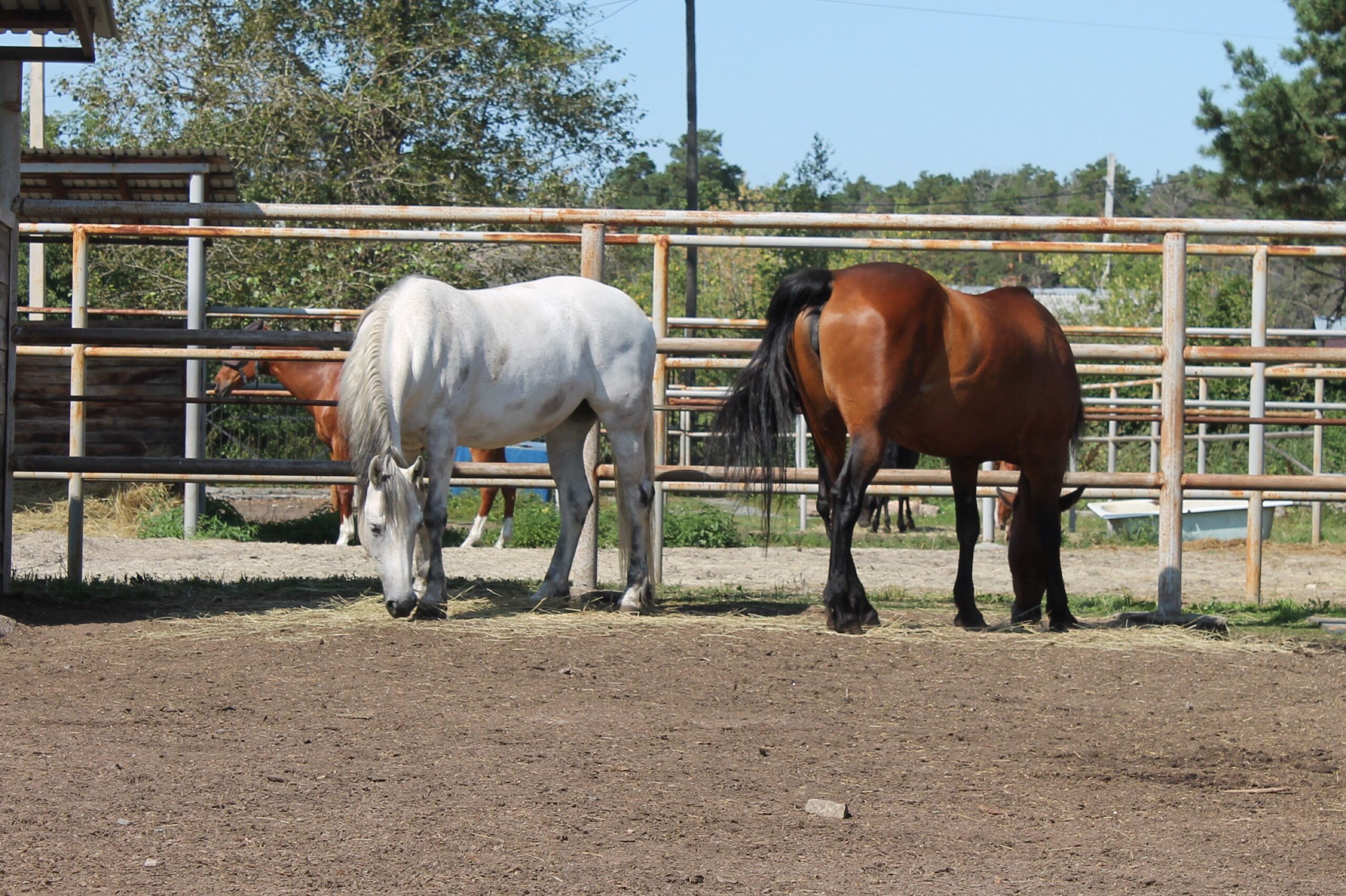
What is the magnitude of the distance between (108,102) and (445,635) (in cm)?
1706

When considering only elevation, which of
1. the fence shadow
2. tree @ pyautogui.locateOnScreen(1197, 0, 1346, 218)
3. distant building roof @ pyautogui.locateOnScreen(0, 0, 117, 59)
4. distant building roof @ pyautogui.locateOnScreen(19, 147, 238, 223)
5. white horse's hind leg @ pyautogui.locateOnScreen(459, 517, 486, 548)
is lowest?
white horse's hind leg @ pyautogui.locateOnScreen(459, 517, 486, 548)

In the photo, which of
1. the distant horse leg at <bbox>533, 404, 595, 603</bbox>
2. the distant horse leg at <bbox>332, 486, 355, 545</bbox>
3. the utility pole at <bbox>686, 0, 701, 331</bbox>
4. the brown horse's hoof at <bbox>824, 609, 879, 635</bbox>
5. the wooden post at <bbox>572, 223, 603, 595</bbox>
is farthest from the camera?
the utility pole at <bbox>686, 0, 701, 331</bbox>

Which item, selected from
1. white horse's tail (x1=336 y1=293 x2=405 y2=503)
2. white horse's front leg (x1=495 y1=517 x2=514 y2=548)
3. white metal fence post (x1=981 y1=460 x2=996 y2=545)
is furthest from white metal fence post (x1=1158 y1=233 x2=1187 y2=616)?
white horse's front leg (x1=495 y1=517 x2=514 y2=548)

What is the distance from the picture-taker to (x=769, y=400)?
5406 mm

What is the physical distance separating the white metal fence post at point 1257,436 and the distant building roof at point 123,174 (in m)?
6.88

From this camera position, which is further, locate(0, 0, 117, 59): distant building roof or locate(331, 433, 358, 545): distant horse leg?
locate(331, 433, 358, 545): distant horse leg

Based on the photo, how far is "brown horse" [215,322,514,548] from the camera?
1063 cm

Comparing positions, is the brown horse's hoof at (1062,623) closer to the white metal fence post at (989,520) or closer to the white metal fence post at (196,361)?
the white metal fence post at (196,361)

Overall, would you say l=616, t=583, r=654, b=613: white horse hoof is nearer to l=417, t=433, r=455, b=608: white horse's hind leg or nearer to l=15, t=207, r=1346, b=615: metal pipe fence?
l=15, t=207, r=1346, b=615: metal pipe fence

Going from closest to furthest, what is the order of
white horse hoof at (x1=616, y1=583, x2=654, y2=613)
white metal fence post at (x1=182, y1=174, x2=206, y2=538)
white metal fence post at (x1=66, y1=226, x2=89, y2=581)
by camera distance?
white horse hoof at (x1=616, y1=583, x2=654, y2=613), white metal fence post at (x1=66, y1=226, x2=89, y2=581), white metal fence post at (x1=182, y1=174, x2=206, y2=538)

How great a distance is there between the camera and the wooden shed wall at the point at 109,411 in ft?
33.2

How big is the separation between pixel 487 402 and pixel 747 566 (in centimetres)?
389

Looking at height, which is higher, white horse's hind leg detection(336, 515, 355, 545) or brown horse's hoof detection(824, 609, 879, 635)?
brown horse's hoof detection(824, 609, 879, 635)

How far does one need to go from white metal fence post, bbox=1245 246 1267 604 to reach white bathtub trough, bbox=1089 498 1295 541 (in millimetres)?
5546
